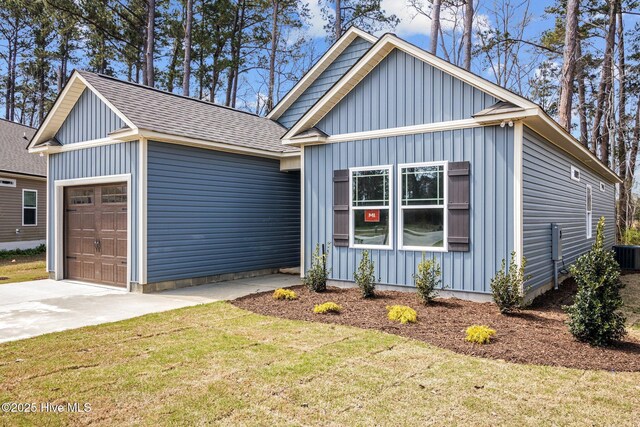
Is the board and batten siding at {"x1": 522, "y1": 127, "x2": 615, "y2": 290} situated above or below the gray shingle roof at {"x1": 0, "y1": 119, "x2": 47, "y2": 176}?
below

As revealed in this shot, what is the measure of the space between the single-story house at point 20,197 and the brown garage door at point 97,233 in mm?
8539

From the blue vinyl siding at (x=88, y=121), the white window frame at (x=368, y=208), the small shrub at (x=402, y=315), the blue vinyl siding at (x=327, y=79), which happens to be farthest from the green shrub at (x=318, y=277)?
the blue vinyl siding at (x=327, y=79)

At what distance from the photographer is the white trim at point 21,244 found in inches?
677

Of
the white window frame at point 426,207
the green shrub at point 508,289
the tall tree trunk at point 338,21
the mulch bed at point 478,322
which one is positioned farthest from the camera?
the tall tree trunk at point 338,21

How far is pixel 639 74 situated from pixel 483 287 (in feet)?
71.7

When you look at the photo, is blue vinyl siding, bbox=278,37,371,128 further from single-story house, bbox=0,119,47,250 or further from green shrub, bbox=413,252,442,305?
single-story house, bbox=0,119,47,250

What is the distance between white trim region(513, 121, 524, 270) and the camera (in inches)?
277

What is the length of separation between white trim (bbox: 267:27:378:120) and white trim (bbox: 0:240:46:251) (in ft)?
37.8

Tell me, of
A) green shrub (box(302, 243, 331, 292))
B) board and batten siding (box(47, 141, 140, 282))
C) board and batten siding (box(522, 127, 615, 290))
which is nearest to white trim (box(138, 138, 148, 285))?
board and batten siding (box(47, 141, 140, 282))

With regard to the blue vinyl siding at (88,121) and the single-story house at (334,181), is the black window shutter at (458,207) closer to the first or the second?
the single-story house at (334,181)

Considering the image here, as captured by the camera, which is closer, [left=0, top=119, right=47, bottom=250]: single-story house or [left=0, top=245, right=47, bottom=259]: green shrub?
[left=0, top=245, right=47, bottom=259]: green shrub

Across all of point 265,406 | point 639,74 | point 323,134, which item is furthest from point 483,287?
point 639,74

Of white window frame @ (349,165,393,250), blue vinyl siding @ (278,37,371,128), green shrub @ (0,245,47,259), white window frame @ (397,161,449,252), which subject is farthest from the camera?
green shrub @ (0,245,47,259)

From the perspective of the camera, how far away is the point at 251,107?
96.7 feet
